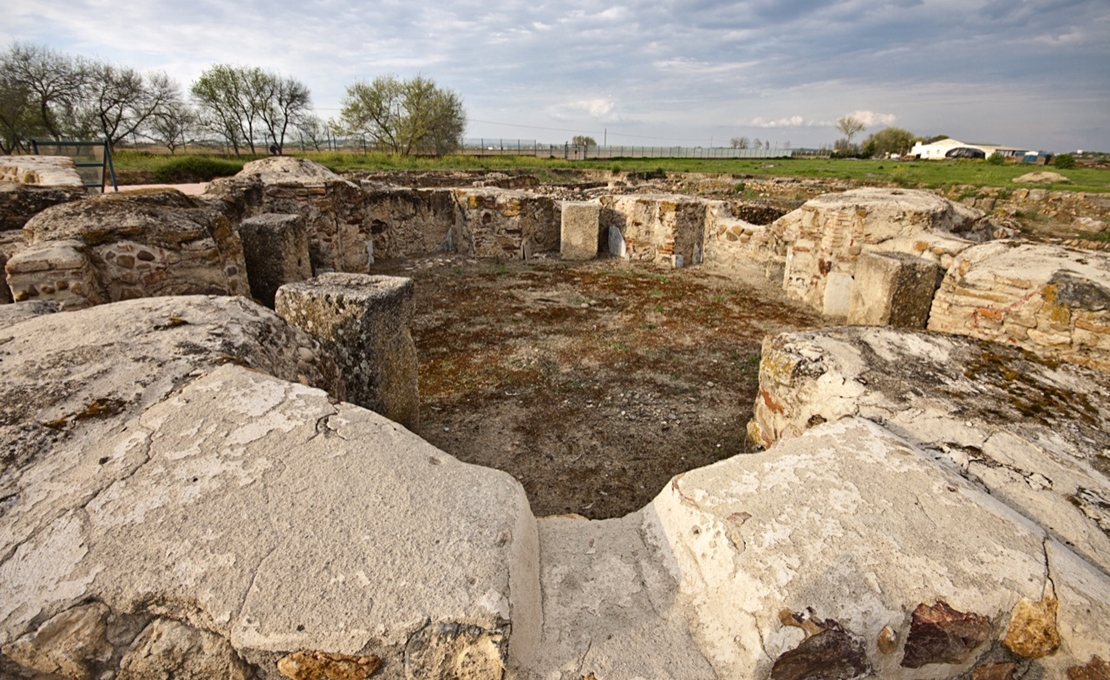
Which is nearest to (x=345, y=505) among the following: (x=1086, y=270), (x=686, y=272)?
(x=1086, y=270)

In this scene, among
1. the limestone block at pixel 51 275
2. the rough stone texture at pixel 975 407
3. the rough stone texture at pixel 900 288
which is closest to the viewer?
the rough stone texture at pixel 975 407

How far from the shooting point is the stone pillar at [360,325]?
3031mm

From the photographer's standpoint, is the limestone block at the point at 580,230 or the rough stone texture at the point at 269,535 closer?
the rough stone texture at the point at 269,535

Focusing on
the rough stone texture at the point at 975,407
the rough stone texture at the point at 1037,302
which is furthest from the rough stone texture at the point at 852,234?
the rough stone texture at the point at 975,407

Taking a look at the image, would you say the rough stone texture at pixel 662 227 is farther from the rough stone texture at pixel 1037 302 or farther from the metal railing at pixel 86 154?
the metal railing at pixel 86 154

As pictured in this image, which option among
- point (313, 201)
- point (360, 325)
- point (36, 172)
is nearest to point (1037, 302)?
point (360, 325)

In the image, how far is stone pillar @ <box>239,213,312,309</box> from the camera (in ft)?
18.9

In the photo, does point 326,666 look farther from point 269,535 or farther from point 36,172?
point 36,172

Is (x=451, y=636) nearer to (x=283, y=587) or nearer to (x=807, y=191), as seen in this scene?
(x=283, y=587)

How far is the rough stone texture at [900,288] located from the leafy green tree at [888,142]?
55.5 m

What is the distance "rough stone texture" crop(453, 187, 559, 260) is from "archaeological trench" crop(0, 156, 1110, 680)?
21.5ft

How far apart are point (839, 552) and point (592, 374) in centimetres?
347

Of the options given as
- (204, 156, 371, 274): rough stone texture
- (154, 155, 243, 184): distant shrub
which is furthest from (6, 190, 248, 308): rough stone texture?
(154, 155, 243, 184): distant shrub

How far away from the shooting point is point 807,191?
2131 cm
